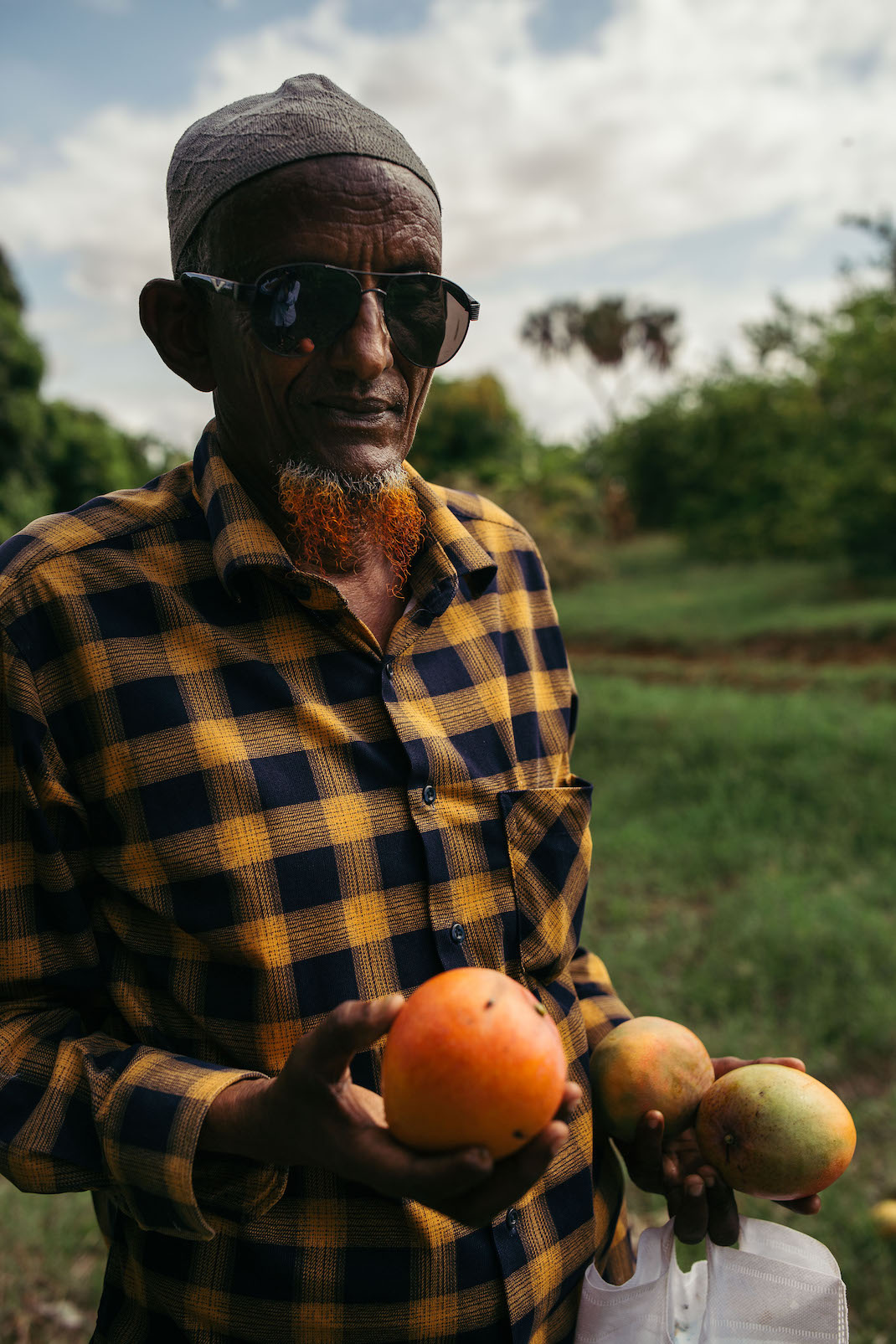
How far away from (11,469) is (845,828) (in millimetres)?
7722

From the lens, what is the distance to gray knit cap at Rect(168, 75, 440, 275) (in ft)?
4.99

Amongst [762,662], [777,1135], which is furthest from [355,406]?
[762,662]

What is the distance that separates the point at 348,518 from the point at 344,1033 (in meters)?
0.84

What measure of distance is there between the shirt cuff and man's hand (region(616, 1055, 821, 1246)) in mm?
658

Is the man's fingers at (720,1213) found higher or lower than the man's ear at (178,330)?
lower

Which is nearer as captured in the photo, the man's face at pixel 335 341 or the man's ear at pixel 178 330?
the man's face at pixel 335 341

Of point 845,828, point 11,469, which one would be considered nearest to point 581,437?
point 11,469

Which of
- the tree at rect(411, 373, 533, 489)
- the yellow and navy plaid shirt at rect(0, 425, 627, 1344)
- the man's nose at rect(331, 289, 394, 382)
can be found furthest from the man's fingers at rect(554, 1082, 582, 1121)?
the tree at rect(411, 373, 533, 489)

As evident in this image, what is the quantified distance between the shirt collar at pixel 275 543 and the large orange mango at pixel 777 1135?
100cm

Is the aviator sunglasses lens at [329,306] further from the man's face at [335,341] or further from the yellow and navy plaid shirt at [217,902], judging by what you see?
the yellow and navy plaid shirt at [217,902]

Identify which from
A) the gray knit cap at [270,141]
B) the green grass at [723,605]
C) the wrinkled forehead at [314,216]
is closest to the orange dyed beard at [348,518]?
the wrinkled forehead at [314,216]

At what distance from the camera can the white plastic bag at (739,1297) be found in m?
1.66

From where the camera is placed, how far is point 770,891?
5.79 meters

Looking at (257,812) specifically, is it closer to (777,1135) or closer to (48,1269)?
(777,1135)
